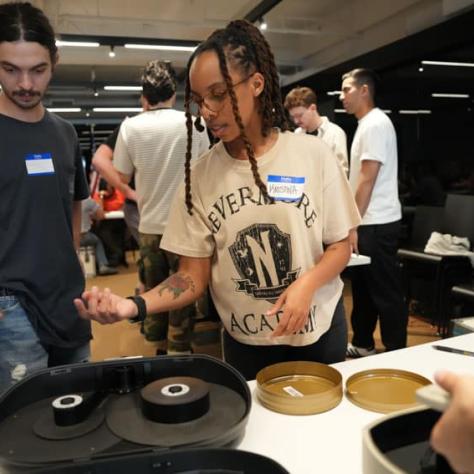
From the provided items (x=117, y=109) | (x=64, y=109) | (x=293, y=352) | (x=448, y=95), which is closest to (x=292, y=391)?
(x=293, y=352)

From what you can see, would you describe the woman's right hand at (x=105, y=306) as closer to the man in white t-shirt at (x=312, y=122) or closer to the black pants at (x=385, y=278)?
the black pants at (x=385, y=278)

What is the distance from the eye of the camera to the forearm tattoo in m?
1.12

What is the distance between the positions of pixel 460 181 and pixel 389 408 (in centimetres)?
428

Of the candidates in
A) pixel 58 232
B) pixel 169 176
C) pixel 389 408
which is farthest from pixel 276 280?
pixel 169 176

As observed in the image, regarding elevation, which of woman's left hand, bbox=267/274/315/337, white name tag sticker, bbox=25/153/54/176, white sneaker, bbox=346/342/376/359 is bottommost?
white sneaker, bbox=346/342/376/359

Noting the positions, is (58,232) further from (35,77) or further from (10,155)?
(35,77)

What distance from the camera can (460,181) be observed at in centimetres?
465

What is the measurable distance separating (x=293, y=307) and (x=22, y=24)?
92cm

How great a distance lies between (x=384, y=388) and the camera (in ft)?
3.17

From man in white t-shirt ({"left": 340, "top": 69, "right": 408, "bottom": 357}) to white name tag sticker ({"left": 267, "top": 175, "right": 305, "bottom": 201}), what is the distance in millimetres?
1687

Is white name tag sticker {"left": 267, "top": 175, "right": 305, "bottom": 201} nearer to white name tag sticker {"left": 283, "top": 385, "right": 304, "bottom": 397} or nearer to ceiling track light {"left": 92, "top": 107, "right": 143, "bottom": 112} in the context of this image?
white name tag sticker {"left": 283, "top": 385, "right": 304, "bottom": 397}

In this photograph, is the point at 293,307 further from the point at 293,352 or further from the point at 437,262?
the point at 437,262

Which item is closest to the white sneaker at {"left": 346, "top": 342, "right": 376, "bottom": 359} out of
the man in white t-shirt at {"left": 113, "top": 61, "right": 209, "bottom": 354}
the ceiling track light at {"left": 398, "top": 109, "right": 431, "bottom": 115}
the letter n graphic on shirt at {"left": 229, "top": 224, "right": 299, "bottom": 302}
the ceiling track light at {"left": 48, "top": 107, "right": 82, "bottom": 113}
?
the man in white t-shirt at {"left": 113, "top": 61, "right": 209, "bottom": 354}

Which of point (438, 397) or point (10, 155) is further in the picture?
point (10, 155)
